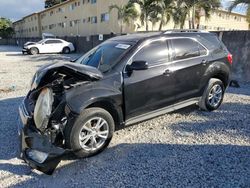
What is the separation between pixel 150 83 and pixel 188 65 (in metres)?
1.05

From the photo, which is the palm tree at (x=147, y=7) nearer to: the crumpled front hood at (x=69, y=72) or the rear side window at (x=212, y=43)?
the rear side window at (x=212, y=43)

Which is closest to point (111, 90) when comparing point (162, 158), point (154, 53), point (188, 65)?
point (154, 53)

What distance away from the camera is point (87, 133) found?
380 cm

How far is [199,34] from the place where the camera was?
17.7ft

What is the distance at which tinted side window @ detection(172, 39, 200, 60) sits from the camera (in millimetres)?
4848

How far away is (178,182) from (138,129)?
1.70 m

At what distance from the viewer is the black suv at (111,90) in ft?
11.6

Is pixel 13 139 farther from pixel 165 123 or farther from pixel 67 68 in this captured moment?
pixel 165 123

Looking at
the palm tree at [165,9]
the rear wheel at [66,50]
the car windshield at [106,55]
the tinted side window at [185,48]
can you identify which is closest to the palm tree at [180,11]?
the palm tree at [165,9]

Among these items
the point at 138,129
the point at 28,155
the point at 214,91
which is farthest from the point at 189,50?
the point at 28,155

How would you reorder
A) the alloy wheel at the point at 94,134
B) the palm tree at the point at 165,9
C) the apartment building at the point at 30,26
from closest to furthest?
the alloy wheel at the point at 94,134 → the palm tree at the point at 165,9 → the apartment building at the point at 30,26

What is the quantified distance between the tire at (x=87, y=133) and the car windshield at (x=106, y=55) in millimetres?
822

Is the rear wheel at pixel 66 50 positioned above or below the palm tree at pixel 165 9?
below

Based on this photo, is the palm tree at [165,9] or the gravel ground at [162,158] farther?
the palm tree at [165,9]
